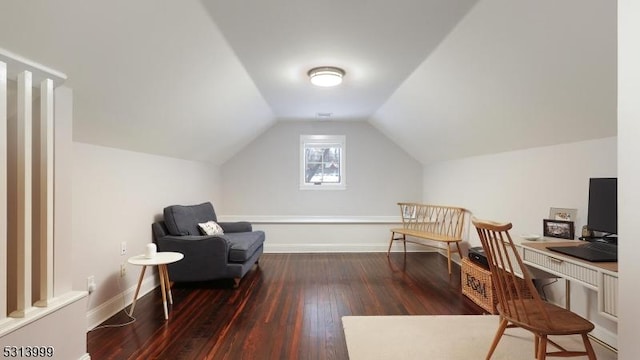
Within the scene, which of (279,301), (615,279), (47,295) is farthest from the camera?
(279,301)

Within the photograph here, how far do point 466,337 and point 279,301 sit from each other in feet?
5.44

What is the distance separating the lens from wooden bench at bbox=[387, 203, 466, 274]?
4191 mm

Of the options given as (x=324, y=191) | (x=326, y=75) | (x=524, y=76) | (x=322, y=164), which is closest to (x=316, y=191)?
(x=324, y=191)

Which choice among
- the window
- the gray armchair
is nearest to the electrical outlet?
the gray armchair

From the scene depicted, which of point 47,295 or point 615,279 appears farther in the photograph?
point 47,295

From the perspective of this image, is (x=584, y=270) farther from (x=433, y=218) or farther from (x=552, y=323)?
(x=433, y=218)

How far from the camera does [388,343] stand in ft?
7.18

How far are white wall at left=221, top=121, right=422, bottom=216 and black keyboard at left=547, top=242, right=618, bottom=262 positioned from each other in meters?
3.55

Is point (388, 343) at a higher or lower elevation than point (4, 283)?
lower

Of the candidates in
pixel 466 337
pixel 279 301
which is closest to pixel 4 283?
pixel 279 301

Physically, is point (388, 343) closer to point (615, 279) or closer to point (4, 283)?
point (615, 279)

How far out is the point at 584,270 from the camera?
1.69 m

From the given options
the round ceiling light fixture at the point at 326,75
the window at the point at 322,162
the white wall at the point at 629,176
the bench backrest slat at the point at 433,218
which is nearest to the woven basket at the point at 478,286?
the bench backrest slat at the point at 433,218

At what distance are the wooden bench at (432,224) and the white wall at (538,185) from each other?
0.65ft
